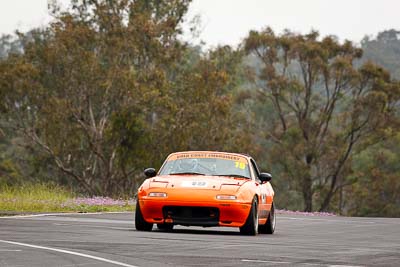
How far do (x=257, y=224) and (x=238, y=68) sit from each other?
55.7m

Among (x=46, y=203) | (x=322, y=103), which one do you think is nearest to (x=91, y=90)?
(x=322, y=103)

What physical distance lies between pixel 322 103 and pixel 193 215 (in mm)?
51545

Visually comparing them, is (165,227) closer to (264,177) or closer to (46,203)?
(264,177)

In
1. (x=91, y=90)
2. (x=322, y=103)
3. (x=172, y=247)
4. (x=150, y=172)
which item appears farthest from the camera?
(x=322, y=103)

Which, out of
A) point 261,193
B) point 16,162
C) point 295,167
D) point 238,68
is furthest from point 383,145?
point 261,193

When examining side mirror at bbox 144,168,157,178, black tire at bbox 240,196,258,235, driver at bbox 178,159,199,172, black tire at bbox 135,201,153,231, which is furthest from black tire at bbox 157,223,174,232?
black tire at bbox 240,196,258,235

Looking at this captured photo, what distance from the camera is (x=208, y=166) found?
707 inches

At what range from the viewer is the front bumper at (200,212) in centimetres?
1655

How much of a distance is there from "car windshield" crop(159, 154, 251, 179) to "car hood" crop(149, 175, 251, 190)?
1.16 ft

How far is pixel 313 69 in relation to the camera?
64500mm

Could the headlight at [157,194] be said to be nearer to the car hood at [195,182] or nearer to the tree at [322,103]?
the car hood at [195,182]

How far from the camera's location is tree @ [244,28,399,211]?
A: 63.4 m

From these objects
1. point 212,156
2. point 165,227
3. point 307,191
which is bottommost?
point 307,191

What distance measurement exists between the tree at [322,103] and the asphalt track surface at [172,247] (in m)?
44.9
